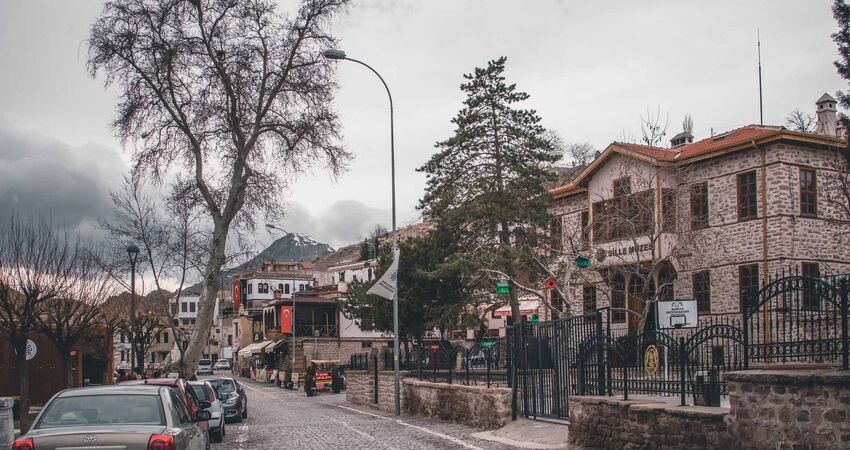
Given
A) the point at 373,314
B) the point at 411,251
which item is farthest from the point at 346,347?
the point at 411,251

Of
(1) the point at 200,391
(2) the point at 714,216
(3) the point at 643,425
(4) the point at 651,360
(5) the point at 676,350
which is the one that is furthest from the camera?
(2) the point at 714,216

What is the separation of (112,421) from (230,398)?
58.2ft

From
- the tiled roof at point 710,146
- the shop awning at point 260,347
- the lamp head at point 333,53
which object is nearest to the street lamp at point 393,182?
the lamp head at point 333,53

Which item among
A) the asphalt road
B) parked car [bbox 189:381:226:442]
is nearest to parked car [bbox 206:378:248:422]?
the asphalt road

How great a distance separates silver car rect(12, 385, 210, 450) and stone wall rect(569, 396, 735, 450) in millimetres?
7164

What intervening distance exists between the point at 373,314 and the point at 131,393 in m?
35.4

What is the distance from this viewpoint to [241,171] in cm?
2705

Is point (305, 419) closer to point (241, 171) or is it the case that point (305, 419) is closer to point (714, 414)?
point (241, 171)

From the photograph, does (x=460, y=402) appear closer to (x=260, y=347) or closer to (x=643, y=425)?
(x=643, y=425)

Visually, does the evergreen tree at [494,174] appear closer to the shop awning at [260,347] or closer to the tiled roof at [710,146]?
the tiled roof at [710,146]

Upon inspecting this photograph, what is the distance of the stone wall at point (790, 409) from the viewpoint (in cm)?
1020

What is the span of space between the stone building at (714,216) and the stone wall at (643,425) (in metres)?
16.4

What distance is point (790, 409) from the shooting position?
10828 millimetres

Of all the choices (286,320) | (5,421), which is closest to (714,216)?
(5,421)
